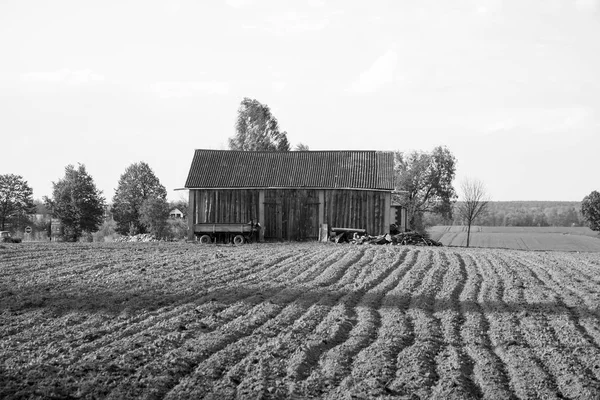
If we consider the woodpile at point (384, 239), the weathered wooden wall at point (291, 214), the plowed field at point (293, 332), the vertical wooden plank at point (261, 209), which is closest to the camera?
the plowed field at point (293, 332)

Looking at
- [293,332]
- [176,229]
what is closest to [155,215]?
[176,229]

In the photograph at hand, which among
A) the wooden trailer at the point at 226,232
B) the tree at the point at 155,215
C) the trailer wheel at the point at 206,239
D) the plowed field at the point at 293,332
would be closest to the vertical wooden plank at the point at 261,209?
the wooden trailer at the point at 226,232

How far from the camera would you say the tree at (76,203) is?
47.7 m

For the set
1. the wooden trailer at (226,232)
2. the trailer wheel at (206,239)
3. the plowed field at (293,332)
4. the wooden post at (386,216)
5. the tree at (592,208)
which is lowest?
the plowed field at (293,332)

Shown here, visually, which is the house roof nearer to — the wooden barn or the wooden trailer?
the wooden barn

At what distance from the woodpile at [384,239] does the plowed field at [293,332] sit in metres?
10.4

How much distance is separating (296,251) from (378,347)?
1353 cm

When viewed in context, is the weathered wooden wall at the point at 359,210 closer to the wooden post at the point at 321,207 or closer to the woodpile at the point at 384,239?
the wooden post at the point at 321,207

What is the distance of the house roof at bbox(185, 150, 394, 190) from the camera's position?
31891 millimetres

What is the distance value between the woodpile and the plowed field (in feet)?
34.2

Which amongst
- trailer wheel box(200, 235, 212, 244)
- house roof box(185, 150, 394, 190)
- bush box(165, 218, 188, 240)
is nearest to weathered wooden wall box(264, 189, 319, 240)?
A: house roof box(185, 150, 394, 190)

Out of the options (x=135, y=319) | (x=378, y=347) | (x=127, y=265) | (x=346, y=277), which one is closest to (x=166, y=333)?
(x=135, y=319)

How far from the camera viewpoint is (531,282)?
54.0ft

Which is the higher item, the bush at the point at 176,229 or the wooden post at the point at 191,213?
the wooden post at the point at 191,213
